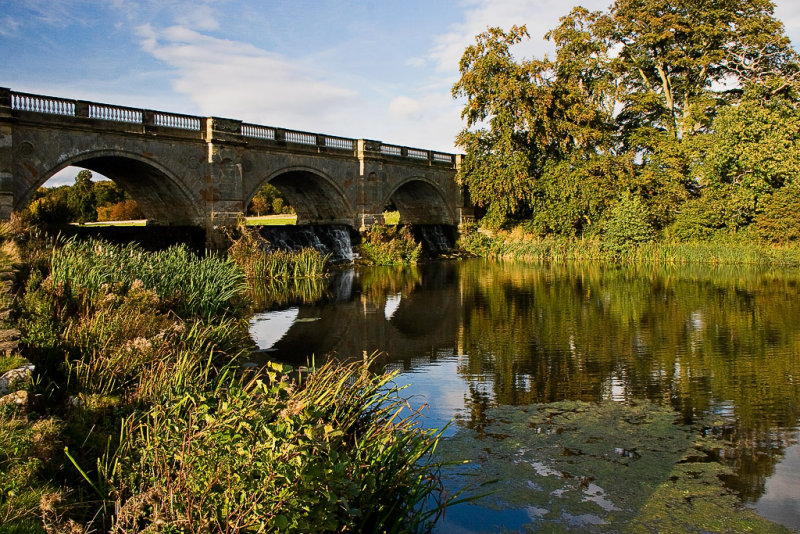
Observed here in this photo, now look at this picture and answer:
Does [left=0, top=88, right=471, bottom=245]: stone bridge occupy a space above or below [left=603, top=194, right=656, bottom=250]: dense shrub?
above

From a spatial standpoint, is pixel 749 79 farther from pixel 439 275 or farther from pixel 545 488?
pixel 545 488

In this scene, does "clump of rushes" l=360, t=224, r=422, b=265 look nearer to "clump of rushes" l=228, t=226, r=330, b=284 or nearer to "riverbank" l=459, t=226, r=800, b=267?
"riverbank" l=459, t=226, r=800, b=267

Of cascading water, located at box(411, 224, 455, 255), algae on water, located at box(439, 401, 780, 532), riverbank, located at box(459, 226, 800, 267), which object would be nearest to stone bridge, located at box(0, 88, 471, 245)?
cascading water, located at box(411, 224, 455, 255)

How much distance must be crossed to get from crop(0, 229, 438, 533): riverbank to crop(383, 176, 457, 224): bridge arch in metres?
27.4

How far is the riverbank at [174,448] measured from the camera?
2.85 meters

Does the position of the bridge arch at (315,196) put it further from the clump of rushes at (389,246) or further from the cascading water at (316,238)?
the clump of rushes at (389,246)

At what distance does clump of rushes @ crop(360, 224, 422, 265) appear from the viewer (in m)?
26.2

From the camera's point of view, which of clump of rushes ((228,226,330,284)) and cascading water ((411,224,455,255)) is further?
cascading water ((411,224,455,255))

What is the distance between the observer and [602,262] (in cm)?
2541

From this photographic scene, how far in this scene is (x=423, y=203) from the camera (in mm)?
34969

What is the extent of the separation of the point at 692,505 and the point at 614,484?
0.54 m

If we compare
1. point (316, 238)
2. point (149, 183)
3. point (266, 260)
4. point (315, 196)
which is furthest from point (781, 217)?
point (149, 183)

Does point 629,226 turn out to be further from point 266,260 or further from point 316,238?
point 266,260

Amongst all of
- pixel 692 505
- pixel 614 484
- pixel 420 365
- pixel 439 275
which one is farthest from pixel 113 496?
pixel 439 275
